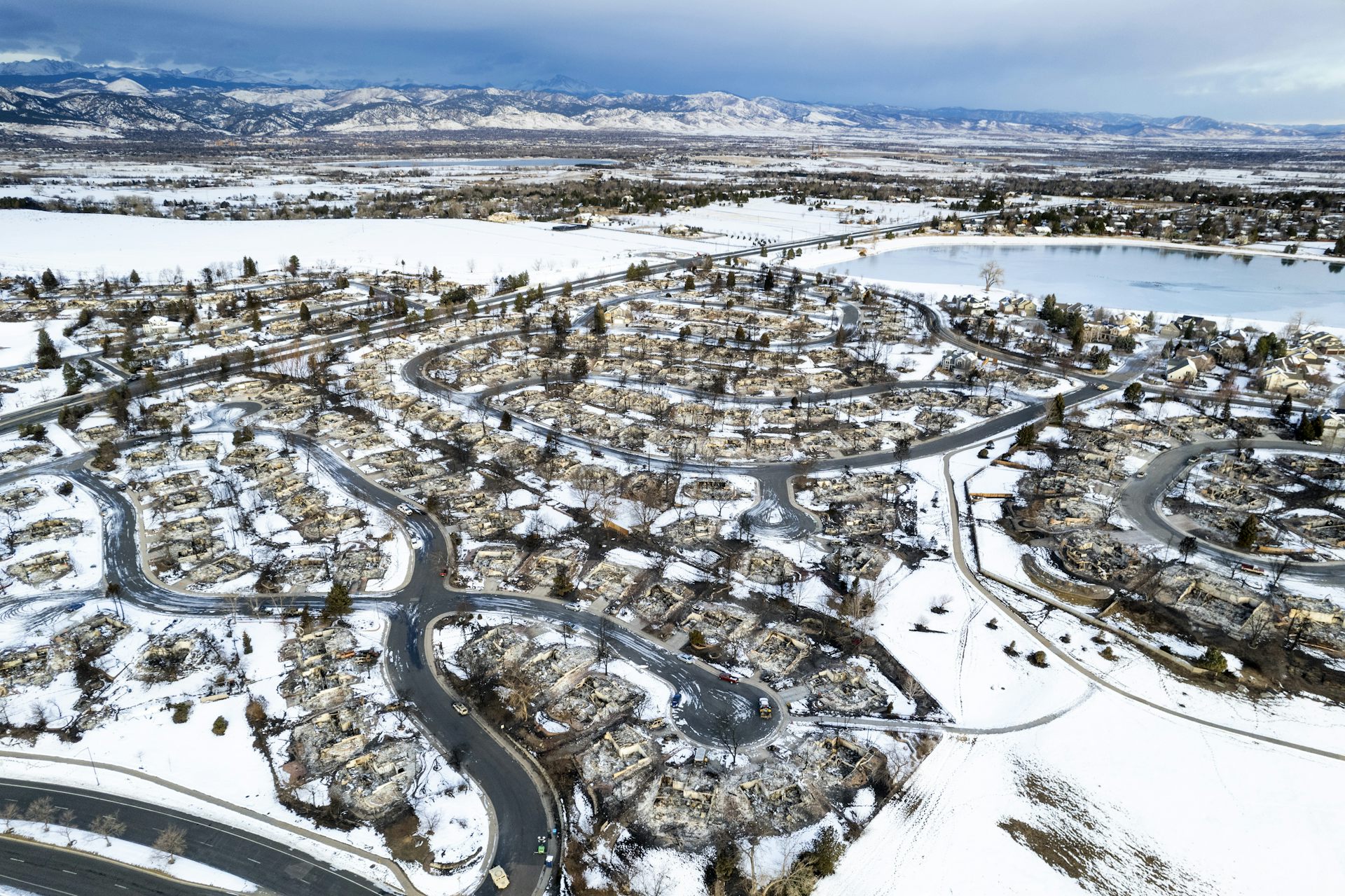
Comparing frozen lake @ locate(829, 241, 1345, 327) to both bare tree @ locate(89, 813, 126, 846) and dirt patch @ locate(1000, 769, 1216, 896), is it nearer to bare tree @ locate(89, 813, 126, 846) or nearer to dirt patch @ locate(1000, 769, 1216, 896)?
dirt patch @ locate(1000, 769, 1216, 896)

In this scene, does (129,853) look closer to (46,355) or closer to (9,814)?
(9,814)

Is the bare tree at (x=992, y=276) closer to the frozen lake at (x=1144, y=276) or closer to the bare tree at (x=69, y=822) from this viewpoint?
the frozen lake at (x=1144, y=276)

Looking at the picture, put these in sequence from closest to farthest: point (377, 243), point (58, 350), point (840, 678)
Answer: point (840, 678), point (58, 350), point (377, 243)

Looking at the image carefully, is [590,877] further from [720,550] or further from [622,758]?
[720,550]

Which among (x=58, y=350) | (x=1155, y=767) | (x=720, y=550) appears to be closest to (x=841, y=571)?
(x=720, y=550)

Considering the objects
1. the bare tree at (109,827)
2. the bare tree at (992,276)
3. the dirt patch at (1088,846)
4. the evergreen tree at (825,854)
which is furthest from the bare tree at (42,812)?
the bare tree at (992,276)
